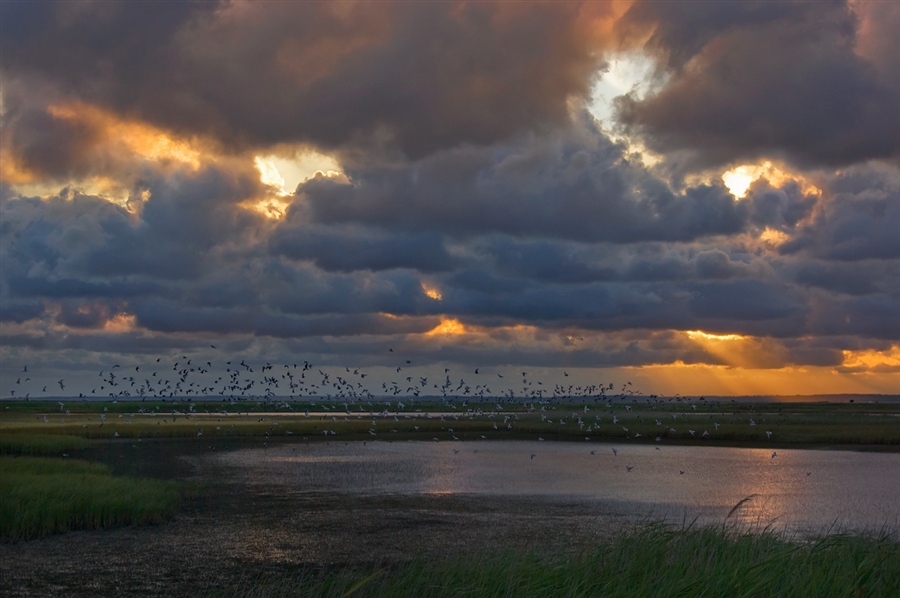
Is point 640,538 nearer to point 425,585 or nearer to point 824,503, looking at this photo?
point 425,585

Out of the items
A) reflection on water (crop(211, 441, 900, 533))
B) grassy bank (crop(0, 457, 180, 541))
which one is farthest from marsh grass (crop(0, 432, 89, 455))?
grassy bank (crop(0, 457, 180, 541))

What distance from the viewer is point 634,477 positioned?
43.2m

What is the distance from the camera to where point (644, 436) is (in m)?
73.8

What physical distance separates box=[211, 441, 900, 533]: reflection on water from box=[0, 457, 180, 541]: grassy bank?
305 inches

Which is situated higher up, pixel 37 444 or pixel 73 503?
pixel 73 503

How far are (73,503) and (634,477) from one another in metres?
27.4

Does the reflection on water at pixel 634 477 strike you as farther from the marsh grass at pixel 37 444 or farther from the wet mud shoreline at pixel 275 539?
the marsh grass at pixel 37 444

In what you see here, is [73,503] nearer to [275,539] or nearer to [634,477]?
[275,539]

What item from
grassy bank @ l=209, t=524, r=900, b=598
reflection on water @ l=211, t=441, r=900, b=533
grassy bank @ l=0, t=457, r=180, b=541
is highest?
grassy bank @ l=209, t=524, r=900, b=598

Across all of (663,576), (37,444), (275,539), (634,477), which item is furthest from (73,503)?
(37,444)


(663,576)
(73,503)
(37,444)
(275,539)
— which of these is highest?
(663,576)

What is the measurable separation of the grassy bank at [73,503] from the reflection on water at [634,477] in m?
7.74

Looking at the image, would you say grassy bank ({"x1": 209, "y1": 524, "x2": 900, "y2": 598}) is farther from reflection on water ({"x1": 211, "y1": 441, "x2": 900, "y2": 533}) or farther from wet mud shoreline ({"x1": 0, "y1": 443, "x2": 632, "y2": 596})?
reflection on water ({"x1": 211, "y1": 441, "x2": 900, "y2": 533})

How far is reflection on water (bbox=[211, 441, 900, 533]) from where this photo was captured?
3234 centimetres
